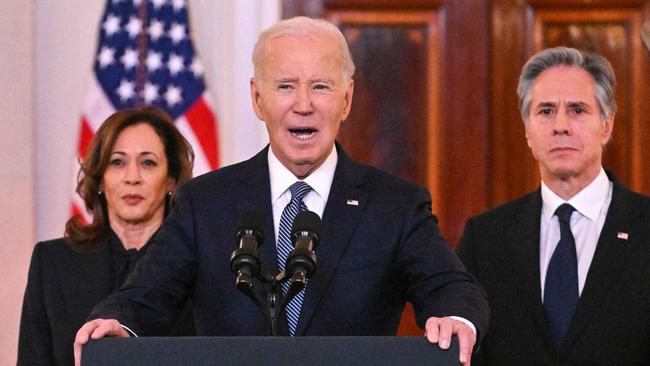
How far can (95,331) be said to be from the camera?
2.56 metres

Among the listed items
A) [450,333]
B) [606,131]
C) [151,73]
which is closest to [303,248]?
[450,333]

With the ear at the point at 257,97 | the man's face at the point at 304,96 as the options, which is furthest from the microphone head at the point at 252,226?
the ear at the point at 257,97

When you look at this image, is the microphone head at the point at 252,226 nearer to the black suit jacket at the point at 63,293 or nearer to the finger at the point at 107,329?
the finger at the point at 107,329

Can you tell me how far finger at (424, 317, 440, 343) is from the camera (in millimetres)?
2432

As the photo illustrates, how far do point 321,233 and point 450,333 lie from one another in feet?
2.12

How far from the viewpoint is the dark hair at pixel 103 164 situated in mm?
4414

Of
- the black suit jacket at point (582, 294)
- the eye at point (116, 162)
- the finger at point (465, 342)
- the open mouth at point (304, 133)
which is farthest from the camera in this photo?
the eye at point (116, 162)

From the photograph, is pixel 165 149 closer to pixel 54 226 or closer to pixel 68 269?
pixel 68 269

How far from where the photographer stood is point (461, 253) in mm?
4074

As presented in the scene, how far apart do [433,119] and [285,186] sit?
2.53 m

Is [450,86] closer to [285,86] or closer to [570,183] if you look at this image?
[570,183]

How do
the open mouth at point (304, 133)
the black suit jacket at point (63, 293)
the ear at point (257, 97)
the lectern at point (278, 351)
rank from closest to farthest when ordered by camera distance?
the lectern at point (278, 351), the open mouth at point (304, 133), the ear at point (257, 97), the black suit jacket at point (63, 293)

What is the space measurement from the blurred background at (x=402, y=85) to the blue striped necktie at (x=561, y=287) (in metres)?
1.63

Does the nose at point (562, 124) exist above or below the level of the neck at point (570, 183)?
above
